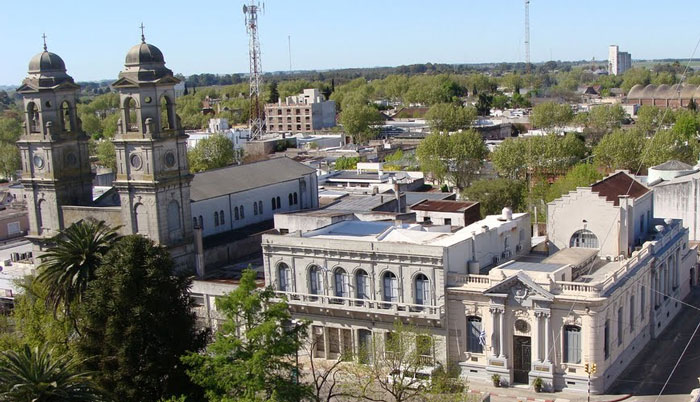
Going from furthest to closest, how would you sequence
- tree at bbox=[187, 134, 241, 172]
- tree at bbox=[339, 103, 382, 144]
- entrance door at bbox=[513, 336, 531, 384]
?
tree at bbox=[339, 103, 382, 144] < tree at bbox=[187, 134, 241, 172] < entrance door at bbox=[513, 336, 531, 384]

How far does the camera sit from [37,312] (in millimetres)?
43906

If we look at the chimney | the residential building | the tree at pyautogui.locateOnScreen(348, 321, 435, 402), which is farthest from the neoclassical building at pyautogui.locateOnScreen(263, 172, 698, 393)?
the residential building

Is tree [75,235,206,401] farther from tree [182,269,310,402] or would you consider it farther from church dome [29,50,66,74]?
church dome [29,50,66,74]

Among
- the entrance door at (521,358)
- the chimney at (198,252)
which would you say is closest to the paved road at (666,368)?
the entrance door at (521,358)

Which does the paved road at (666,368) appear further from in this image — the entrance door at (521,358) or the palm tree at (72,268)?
the palm tree at (72,268)

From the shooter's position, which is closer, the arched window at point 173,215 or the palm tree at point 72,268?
the palm tree at point 72,268

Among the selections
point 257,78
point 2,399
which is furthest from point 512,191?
point 257,78

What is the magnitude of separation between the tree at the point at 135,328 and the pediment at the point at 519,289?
14.4 metres

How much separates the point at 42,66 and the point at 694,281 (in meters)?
46.4

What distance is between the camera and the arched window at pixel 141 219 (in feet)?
174

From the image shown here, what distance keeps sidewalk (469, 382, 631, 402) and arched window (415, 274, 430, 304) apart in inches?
194

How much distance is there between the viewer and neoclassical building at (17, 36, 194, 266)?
52.7 metres

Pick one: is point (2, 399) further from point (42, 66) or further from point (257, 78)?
point (257, 78)

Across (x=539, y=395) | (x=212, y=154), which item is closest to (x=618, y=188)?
(x=539, y=395)
